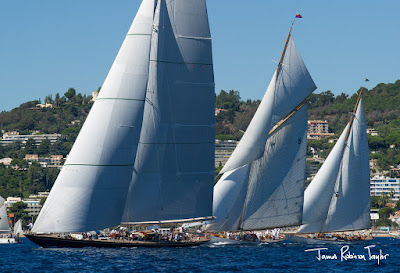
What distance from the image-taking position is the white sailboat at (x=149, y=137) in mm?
46219

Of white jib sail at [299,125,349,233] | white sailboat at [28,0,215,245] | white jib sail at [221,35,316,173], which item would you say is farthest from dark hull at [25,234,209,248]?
white jib sail at [299,125,349,233]

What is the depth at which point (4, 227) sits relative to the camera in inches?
3780

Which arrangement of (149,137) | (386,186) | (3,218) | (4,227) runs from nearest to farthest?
(149,137), (3,218), (4,227), (386,186)

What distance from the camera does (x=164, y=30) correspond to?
4803 centimetres

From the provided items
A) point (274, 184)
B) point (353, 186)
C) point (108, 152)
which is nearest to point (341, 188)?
point (353, 186)

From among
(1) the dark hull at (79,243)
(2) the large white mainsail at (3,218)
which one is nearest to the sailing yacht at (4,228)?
(2) the large white mainsail at (3,218)

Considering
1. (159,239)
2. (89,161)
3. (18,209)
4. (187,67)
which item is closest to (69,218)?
(89,161)

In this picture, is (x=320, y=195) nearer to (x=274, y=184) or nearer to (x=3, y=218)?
(x=274, y=184)

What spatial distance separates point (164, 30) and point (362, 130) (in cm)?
2402

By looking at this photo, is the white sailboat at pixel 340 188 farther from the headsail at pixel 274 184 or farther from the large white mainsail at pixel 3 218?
the large white mainsail at pixel 3 218

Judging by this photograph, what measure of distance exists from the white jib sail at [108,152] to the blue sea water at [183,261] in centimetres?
203

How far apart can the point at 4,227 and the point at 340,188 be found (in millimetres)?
45553

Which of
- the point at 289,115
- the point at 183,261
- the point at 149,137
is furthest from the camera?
the point at 289,115
